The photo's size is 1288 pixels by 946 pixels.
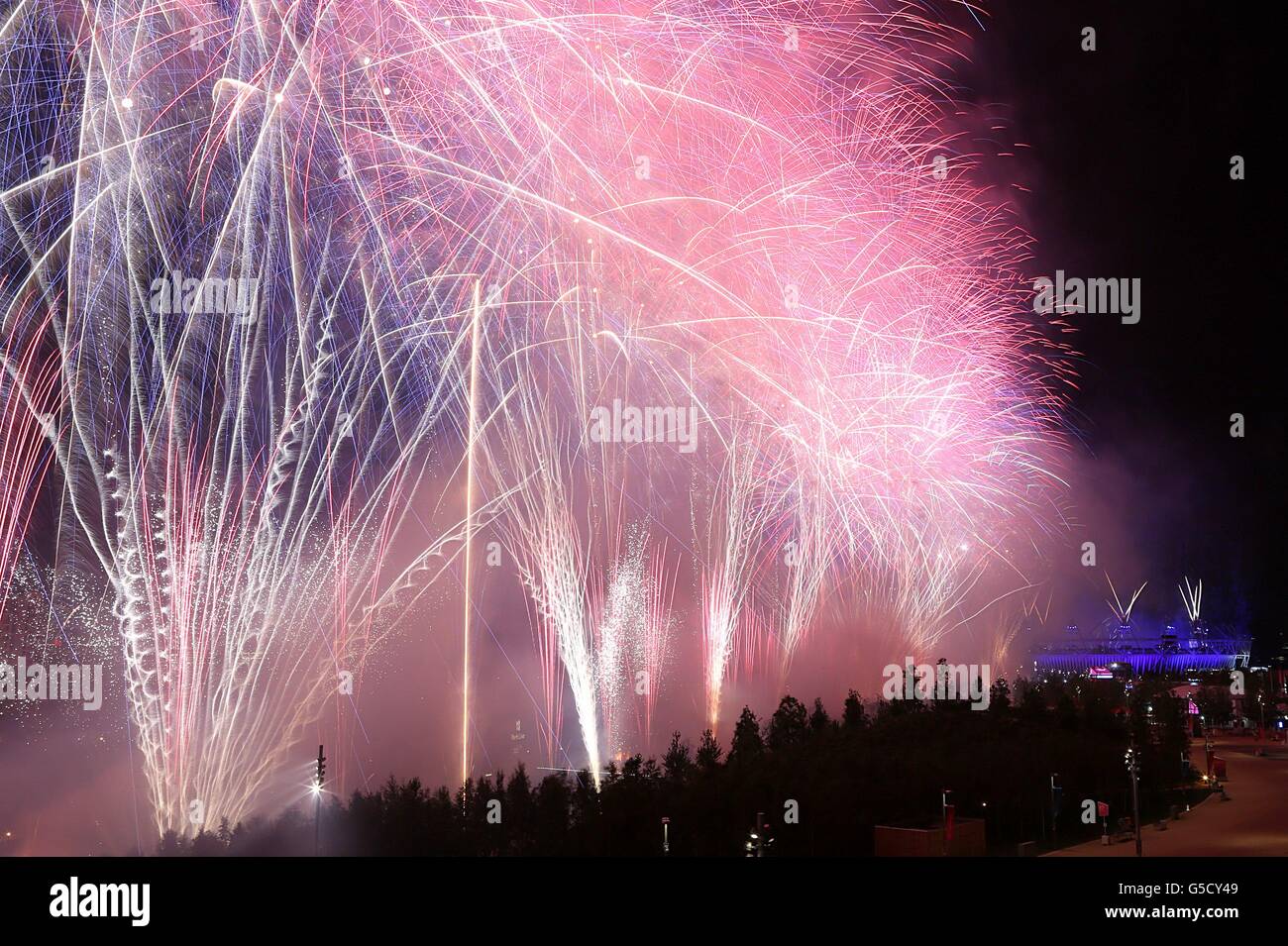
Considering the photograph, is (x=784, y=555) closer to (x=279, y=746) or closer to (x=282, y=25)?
(x=279, y=746)

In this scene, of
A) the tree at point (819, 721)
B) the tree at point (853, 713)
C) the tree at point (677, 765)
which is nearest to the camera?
the tree at point (677, 765)

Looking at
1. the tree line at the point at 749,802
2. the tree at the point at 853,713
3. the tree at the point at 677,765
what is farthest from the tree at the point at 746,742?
the tree at the point at 853,713

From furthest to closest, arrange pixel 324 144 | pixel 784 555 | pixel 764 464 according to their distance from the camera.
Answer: pixel 784 555
pixel 764 464
pixel 324 144

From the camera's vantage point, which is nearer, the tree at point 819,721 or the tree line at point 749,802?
the tree line at point 749,802

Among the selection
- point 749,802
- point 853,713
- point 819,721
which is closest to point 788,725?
point 819,721

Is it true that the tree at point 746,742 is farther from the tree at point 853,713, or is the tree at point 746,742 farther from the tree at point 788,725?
the tree at point 853,713

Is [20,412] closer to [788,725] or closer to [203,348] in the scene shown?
[203,348]

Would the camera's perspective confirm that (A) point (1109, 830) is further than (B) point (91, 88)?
Yes

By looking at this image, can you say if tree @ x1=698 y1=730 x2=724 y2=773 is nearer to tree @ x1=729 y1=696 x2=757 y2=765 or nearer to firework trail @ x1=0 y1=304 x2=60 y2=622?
tree @ x1=729 y1=696 x2=757 y2=765

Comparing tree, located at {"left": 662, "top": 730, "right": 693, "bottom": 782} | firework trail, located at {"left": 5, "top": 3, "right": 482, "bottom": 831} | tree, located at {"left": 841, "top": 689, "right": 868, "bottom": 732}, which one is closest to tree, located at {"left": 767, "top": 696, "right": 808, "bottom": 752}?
tree, located at {"left": 841, "top": 689, "right": 868, "bottom": 732}

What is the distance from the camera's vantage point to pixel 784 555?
28438mm
